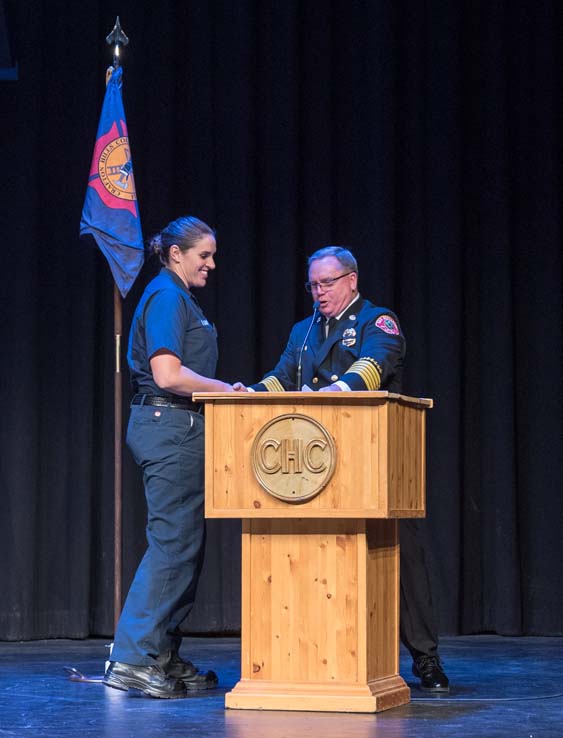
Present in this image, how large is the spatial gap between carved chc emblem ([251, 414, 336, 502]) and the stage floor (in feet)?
2.12

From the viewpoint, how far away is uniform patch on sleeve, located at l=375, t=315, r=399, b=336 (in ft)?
12.8

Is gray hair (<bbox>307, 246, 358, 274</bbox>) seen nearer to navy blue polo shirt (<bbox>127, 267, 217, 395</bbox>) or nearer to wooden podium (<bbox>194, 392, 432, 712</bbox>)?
navy blue polo shirt (<bbox>127, 267, 217, 395</bbox>)

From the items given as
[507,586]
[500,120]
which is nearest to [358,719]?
[507,586]

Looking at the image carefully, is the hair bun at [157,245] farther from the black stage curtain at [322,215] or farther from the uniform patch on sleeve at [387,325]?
the black stage curtain at [322,215]

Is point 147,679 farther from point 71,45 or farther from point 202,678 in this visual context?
point 71,45

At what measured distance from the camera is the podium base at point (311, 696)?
3.44 metres

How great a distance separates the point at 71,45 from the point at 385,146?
5.24 feet

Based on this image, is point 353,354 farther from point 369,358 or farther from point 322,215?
point 322,215

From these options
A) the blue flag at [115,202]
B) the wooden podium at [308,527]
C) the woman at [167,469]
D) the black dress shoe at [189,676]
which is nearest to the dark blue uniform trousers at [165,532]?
the woman at [167,469]

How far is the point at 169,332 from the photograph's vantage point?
12.4 feet

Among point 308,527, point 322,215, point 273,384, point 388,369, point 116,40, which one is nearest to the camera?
point 308,527

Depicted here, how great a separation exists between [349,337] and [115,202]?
126 centimetres

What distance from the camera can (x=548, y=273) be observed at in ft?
18.7

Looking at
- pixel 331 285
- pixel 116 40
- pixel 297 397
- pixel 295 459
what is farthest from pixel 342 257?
pixel 116 40
